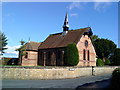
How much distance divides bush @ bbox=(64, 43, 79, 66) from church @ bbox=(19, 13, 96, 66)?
2.32m

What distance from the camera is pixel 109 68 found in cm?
3184

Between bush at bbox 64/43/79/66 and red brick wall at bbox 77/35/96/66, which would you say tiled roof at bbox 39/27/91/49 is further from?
bush at bbox 64/43/79/66

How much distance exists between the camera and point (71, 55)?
113ft

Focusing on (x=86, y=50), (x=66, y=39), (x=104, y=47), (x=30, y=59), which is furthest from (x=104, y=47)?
(x=30, y=59)

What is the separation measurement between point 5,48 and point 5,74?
3356cm

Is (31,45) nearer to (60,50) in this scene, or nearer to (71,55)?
(60,50)

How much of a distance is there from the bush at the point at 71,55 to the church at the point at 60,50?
2.32 metres

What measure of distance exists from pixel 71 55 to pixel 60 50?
18.2 feet

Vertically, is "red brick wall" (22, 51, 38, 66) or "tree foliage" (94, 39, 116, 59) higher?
"tree foliage" (94, 39, 116, 59)

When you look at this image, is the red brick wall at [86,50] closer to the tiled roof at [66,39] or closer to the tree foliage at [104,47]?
the tiled roof at [66,39]

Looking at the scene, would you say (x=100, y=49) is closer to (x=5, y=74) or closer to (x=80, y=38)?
(x=80, y=38)

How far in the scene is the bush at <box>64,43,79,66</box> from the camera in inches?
1355

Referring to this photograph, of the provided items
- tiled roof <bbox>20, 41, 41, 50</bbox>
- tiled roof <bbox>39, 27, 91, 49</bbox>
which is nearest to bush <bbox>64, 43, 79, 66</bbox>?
tiled roof <bbox>39, 27, 91, 49</bbox>

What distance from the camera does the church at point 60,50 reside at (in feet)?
127
